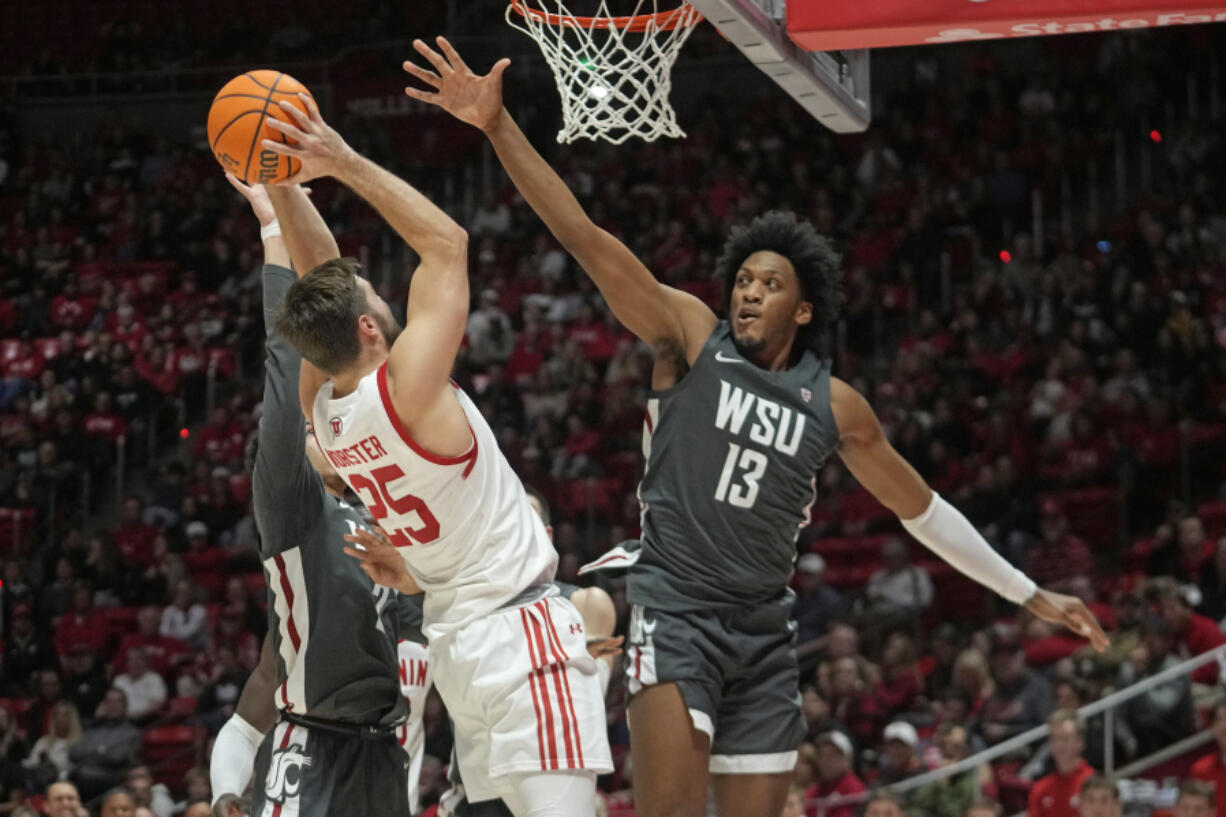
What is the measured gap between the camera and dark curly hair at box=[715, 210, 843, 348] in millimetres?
5254

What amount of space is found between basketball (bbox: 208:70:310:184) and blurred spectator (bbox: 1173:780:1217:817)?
5420 millimetres

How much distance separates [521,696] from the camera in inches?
158

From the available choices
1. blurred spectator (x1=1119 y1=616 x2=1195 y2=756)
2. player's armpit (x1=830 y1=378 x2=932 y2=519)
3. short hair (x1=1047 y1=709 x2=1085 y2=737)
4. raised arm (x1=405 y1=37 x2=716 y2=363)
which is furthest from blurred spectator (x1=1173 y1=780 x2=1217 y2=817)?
raised arm (x1=405 y1=37 x2=716 y2=363)

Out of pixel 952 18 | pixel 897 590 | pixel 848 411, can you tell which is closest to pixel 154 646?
pixel 897 590

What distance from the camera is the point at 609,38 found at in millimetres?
5793

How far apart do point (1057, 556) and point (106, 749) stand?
23.9ft

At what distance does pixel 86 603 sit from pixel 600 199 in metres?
7.24

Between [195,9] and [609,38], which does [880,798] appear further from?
[195,9]

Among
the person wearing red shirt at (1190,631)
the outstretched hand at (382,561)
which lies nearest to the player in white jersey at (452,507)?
the outstretched hand at (382,561)

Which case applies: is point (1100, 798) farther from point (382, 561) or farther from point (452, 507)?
point (452, 507)

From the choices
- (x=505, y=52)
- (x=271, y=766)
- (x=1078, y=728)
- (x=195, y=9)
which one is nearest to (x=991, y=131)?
(x=505, y=52)

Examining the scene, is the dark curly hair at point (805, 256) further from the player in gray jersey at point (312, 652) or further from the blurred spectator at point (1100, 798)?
the blurred spectator at point (1100, 798)

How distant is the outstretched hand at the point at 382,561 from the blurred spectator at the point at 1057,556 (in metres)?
8.06

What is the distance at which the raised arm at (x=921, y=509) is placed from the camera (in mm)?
5180
